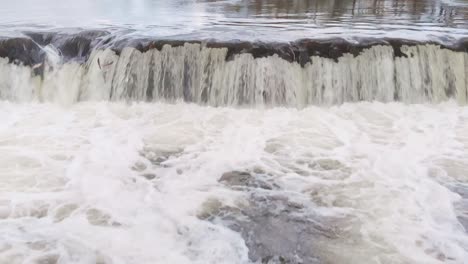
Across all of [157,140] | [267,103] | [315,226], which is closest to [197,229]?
[315,226]

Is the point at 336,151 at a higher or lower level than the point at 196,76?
lower

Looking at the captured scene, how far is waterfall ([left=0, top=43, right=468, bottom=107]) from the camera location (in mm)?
6992

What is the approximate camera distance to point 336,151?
17.4ft

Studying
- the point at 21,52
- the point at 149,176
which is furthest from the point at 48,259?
the point at 21,52

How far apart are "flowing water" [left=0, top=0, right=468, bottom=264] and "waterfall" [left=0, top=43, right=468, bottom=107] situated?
2cm

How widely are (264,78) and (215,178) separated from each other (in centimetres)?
282

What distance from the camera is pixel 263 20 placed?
10.0m

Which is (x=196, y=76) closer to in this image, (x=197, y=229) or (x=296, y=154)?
(x=296, y=154)

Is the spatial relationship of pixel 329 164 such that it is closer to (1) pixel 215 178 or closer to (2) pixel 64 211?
(1) pixel 215 178

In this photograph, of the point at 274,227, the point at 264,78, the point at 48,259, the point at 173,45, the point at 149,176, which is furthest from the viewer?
the point at 173,45

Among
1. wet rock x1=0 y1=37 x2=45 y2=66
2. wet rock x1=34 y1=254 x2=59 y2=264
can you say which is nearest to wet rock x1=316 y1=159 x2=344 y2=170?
wet rock x1=34 y1=254 x2=59 y2=264

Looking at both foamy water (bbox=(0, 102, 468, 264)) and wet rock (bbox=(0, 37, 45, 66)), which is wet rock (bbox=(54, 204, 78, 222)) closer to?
foamy water (bbox=(0, 102, 468, 264))

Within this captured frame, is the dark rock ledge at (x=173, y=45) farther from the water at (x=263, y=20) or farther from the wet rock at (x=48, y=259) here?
the wet rock at (x=48, y=259)

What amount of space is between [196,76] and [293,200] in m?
3.57
